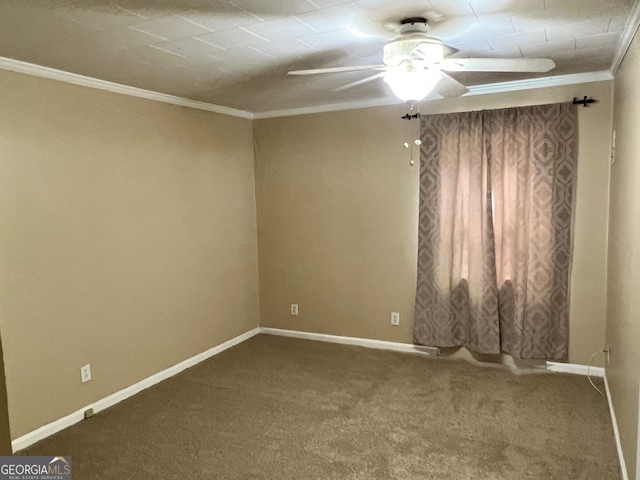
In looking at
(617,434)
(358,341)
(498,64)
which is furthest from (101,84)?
(617,434)

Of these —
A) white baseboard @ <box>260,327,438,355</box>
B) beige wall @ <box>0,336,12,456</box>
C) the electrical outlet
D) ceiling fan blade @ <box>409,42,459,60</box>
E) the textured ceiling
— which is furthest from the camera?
white baseboard @ <box>260,327,438,355</box>

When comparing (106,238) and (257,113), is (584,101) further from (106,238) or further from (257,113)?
(106,238)

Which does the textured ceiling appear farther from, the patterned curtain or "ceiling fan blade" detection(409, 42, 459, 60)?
the patterned curtain

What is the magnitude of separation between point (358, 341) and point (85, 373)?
233 cm

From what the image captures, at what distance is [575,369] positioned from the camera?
12.1 feet

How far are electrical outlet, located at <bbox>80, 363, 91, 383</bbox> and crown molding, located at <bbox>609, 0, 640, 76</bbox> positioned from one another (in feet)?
11.9

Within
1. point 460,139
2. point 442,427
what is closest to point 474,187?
point 460,139

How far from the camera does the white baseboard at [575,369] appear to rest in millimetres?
3605

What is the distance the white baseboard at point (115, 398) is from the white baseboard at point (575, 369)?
2.75 metres

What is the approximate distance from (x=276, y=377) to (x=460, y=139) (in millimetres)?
2400

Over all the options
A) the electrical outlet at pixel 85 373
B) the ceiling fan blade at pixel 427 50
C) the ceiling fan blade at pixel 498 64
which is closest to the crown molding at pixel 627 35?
the ceiling fan blade at pixel 498 64

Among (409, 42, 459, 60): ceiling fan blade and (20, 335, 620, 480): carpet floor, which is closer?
(409, 42, 459, 60): ceiling fan blade

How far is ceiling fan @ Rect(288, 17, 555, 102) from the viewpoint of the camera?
2.14 metres

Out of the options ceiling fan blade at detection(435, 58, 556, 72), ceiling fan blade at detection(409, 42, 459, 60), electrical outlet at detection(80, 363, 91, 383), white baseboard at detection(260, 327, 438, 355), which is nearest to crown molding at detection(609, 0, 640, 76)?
ceiling fan blade at detection(435, 58, 556, 72)
